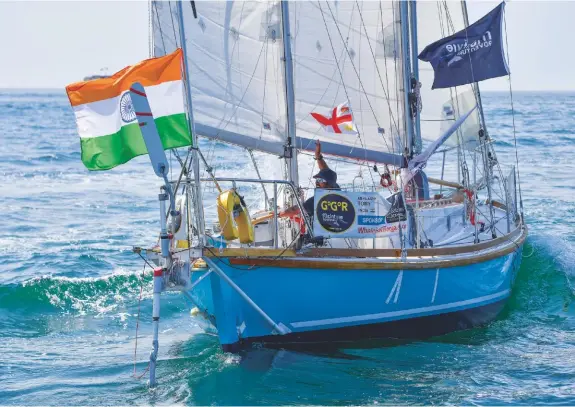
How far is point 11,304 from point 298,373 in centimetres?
751

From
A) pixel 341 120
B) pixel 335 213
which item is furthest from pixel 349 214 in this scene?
pixel 341 120

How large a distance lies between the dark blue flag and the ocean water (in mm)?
2445

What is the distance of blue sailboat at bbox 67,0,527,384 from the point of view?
47.4ft

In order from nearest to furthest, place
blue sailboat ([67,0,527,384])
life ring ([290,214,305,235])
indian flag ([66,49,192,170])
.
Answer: indian flag ([66,49,192,170]) → blue sailboat ([67,0,527,384]) → life ring ([290,214,305,235])

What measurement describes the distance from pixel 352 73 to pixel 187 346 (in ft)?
18.9

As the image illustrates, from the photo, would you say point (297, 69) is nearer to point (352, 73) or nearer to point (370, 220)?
point (352, 73)

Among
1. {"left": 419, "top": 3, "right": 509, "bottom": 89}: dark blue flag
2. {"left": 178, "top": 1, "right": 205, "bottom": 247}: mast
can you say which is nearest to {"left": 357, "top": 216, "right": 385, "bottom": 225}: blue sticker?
{"left": 178, "top": 1, "right": 205, "bottom": 247}: mast

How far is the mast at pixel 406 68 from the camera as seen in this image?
17.5 metres

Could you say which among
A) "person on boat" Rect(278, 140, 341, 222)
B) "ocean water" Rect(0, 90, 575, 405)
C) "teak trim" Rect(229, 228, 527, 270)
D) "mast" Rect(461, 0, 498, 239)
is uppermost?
"mast" Rect(461, 0, 498, 239)

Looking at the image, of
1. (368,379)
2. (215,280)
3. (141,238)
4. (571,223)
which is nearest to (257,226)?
(215,280)

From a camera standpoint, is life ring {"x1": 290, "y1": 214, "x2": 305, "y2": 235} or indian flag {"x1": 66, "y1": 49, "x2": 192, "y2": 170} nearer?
indian flag {"x1": 66, "y1": 49, "x2": 192, "y2": 170}

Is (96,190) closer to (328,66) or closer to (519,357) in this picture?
(328,66)

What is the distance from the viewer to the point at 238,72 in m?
16.6

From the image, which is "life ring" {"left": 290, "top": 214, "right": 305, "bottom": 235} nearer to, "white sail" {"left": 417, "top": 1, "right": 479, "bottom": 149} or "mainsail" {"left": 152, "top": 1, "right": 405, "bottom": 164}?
"mainsail" {"left": 152, "top": 1, "right": 405, "bottom": 164}
